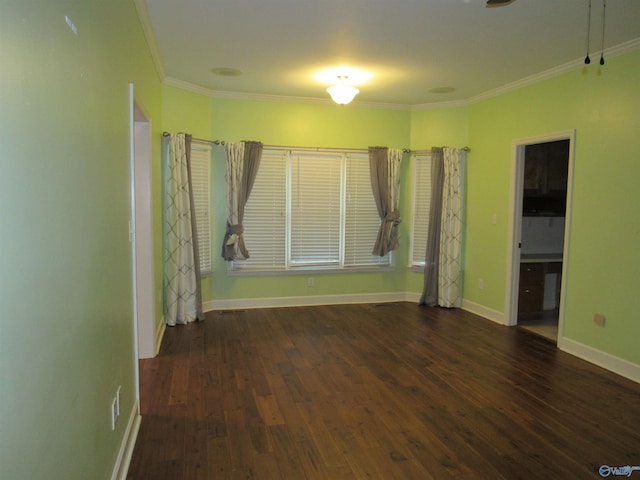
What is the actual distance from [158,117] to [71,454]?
3663mm

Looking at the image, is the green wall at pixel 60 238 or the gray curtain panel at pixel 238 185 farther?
the gray curtain panel at pixel 238 185

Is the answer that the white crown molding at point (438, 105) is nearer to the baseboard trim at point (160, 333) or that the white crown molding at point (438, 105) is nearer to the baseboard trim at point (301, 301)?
the baseboard trim at point (301, 301)

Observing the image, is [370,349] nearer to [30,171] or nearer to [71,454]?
[71,454]

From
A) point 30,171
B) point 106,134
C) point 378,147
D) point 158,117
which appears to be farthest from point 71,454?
point 378,147

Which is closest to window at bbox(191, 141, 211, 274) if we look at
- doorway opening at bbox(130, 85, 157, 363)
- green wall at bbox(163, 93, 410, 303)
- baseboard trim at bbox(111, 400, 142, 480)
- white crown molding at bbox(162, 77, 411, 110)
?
green wall at bbox(163, 93, 410, 303)

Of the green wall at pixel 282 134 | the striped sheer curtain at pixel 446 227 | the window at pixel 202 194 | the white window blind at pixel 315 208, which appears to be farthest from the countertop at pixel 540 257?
the window at pixel 202 194

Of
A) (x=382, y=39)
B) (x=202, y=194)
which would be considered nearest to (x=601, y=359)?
(x=382, y=39)

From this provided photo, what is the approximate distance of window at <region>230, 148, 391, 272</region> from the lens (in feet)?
18.5

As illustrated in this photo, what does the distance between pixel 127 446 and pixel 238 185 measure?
3.46 m

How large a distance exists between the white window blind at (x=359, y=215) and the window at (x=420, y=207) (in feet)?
1.80

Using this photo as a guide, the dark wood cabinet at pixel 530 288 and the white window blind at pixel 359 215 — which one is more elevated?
the white window blind at pixel 359 215

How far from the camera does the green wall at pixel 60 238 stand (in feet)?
3.35

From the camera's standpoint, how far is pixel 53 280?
1311 mm

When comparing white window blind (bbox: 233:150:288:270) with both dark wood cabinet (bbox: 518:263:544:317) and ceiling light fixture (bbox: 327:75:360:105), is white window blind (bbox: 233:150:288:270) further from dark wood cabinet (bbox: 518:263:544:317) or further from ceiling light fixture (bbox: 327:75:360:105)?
dark wood cabinet (bbox: 518:263:544:317)
